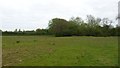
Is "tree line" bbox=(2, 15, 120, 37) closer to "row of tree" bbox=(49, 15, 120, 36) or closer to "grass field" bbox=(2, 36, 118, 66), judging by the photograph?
"row of tree" bbox=(49, 15, 120, 36)

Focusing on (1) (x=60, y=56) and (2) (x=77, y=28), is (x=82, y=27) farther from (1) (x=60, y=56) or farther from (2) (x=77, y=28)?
(1) (x=60, y=56)

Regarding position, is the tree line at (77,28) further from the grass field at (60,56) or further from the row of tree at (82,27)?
the grass field at (60,56)

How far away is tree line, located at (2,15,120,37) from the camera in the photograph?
281ft

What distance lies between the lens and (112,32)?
85.4m

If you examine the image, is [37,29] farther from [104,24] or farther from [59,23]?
[104,24]

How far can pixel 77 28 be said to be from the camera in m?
93.6

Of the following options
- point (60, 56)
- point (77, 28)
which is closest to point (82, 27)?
point (77, 28)

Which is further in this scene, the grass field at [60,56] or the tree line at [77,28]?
the tree line at [77,28]

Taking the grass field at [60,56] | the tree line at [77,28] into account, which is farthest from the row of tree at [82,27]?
the grass field at [60,56]

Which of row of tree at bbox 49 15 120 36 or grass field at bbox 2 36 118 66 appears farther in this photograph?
row of tree at bbox 49 15 120 36

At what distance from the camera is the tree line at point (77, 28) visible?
8562 centimetres

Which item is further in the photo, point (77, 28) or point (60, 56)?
point (77, 28)

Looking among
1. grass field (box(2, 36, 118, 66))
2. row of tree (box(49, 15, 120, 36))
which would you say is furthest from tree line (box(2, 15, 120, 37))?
grass field (box(2, 36, 118, 66))

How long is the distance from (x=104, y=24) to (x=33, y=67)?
90618mm
